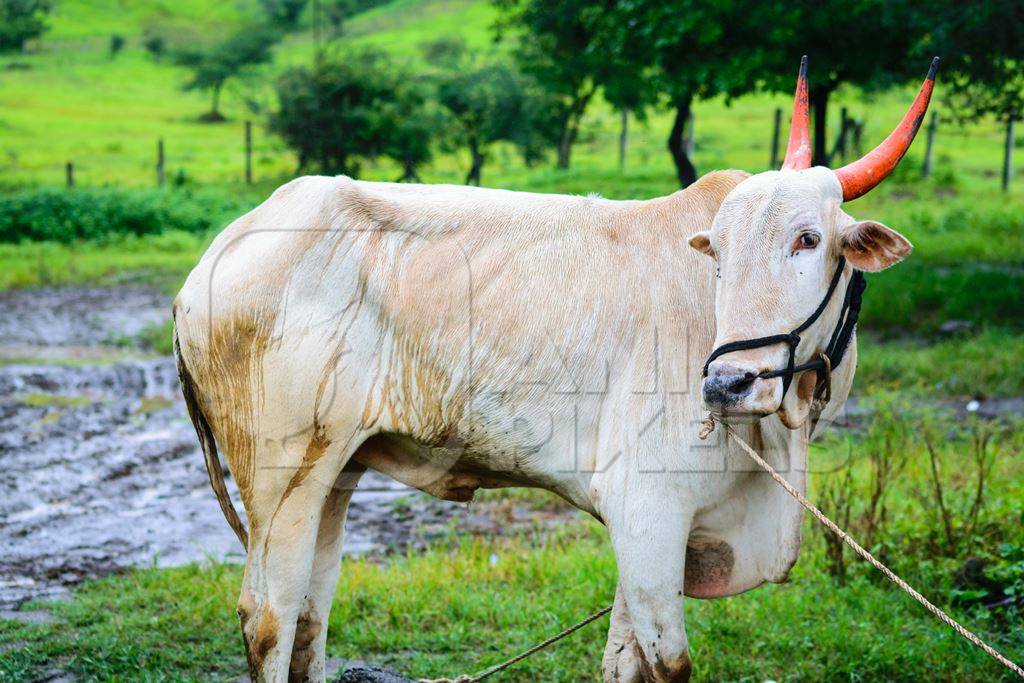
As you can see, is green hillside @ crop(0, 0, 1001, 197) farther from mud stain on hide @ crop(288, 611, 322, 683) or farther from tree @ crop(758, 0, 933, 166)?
mud stain on hide @ crop(288, 611, 322, 683)

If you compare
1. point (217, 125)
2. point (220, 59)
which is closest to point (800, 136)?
point (217, 125)

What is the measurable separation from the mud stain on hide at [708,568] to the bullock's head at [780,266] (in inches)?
21.4

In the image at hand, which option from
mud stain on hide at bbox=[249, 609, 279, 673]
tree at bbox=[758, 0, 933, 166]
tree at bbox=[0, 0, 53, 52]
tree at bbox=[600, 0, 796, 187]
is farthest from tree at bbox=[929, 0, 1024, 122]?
tree at bbox=[0, 0, 53, 52]

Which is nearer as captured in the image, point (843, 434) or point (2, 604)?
point (2, 604)

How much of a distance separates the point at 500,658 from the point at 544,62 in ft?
39.6

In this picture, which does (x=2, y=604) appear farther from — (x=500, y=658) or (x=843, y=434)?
(x=843, y=434)

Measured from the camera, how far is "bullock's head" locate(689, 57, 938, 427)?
9.32ft

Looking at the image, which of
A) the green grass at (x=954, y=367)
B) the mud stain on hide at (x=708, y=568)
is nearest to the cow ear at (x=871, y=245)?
the mud stain on hide at (x=708, y=568)

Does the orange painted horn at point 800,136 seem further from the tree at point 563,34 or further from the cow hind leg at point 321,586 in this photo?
the tree at point 563,34

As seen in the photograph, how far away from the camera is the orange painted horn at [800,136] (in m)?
3.20

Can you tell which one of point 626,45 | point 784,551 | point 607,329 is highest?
point 626,45

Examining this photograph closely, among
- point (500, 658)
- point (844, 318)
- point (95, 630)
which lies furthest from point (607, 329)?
point (95, 630)

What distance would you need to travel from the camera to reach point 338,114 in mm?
21062

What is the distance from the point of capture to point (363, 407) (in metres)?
3.36
